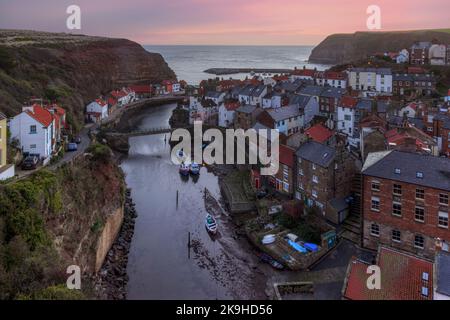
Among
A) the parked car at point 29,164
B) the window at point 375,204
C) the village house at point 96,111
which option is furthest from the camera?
the village house at point 96,111

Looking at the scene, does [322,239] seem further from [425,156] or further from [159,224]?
[159,224]

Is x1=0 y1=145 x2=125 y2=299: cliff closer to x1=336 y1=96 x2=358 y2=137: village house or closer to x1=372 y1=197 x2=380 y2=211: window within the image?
x1=372 y1=197 x2=380 y2=211: window

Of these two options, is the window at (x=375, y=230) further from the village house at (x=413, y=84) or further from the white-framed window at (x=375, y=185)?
the village house at (x=413, y=84)

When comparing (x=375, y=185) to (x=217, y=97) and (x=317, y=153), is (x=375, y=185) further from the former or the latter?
(x=217, y=97)

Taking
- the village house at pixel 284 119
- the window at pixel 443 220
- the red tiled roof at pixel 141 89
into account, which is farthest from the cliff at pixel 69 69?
the window at pixel 443 220

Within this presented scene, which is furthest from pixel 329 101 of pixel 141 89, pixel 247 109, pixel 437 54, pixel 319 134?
pixel 141 89
